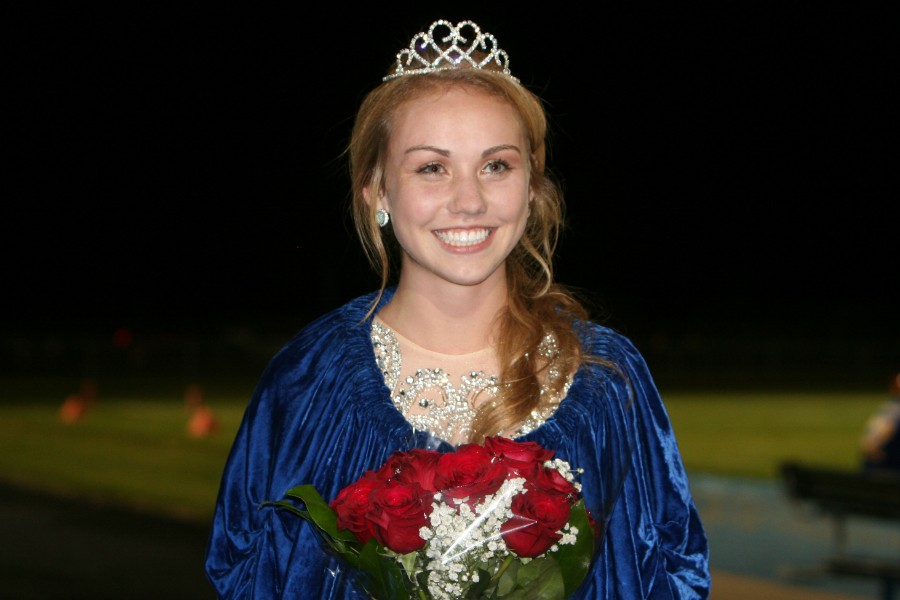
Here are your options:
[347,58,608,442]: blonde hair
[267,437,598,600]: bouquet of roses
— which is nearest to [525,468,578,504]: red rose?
[267,437,598,600]: bouquet of roses

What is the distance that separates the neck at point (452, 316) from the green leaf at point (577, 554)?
619 millimetres

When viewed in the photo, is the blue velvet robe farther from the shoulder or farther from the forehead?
the forehead

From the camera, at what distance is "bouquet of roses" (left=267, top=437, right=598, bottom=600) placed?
6.67 ft

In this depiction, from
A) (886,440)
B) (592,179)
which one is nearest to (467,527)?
(886,440)

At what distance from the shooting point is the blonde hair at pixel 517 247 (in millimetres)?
2574

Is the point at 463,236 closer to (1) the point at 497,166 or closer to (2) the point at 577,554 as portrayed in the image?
(1) the point at 497,166

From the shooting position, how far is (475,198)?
2.47m

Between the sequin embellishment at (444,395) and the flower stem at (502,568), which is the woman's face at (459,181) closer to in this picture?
the sequin embellishment at (444,395)

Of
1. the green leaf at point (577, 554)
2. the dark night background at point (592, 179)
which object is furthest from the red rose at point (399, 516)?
the dark night background at point (592, 179)

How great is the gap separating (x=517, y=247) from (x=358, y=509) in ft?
3.21

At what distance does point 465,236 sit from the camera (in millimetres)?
2529

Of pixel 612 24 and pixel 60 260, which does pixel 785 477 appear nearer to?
pixel 612 24

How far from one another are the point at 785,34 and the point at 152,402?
19342 millimetres

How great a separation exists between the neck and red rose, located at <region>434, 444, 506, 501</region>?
0.60 metres
